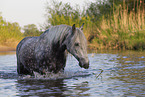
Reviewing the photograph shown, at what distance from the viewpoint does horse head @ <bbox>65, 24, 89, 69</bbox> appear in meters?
5.29

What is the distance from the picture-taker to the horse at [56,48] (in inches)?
211

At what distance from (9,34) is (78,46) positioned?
18554 millimetres

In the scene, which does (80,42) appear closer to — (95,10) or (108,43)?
(108,43)

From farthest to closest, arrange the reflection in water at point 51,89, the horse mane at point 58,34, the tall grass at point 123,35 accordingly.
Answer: the tall grass at point 123,35 < the horse mane at point 58,34 < the reflection in water at point 51,89

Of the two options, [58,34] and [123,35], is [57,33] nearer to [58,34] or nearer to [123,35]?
[58,34]

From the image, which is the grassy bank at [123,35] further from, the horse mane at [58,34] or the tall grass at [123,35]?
the horse mane at [58,34]

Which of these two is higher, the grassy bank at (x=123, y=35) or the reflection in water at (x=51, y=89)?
the grassy bank at (x=123, y=35)

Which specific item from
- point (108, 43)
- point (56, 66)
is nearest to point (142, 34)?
point (108, 43)

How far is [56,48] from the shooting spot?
5652 mm

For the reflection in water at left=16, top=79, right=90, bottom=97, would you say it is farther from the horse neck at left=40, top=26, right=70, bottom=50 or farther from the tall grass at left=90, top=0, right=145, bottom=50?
the tall grass at left=90, top=0, right=145, bottom=50

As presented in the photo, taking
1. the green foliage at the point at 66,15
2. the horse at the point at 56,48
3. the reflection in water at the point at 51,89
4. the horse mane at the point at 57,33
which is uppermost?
the green foliage at the point at 66,15

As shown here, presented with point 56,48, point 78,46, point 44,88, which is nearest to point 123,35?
point 56,48

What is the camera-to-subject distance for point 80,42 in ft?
17.6

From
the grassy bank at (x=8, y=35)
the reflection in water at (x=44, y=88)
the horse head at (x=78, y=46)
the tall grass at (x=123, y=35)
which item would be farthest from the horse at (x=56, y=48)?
the grassy bank at (x=8, y=35)
